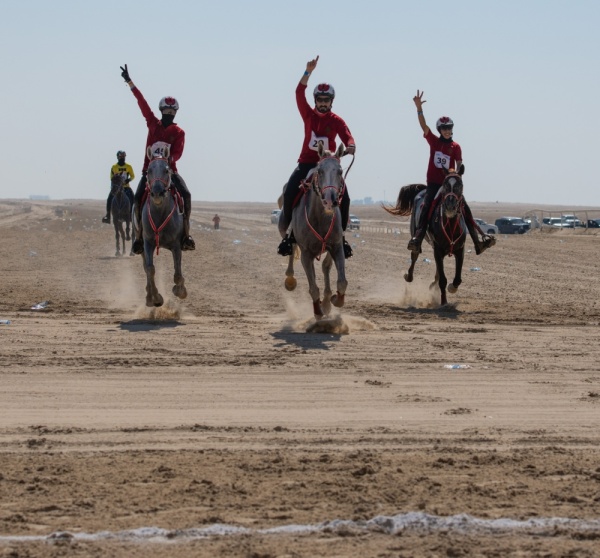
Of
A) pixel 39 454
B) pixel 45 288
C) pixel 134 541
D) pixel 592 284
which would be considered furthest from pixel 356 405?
pixel 592 284

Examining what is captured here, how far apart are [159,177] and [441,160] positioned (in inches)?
209

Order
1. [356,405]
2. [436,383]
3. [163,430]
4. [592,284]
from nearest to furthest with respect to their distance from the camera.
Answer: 1. [163,430]
2. [356,405]
3. [436,383]
4. [592,284]

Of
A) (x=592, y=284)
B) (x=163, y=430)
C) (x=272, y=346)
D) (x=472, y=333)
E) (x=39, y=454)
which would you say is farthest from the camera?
(x=592, y=284)

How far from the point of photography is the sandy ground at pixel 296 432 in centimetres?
639

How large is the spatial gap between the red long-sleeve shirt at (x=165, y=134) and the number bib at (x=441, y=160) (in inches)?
182

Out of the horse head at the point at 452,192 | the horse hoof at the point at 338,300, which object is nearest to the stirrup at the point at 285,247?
the horse hoof at the point at 338,300

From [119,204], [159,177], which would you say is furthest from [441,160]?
[119,204]

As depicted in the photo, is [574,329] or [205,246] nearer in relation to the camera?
[574,329]

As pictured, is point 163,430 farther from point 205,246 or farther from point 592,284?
point 205,246

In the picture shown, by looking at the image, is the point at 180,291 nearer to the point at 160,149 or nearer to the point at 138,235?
the point at 138,235

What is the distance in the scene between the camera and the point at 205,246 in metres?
42.8

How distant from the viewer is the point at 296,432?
8797mm

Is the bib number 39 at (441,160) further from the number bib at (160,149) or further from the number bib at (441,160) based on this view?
the number bib at (160,149)

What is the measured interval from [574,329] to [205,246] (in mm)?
28369
